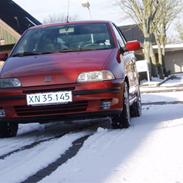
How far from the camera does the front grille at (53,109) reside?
7.32 m

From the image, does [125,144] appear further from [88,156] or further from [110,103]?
[110,103]

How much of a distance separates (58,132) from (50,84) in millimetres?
858

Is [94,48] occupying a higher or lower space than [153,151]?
higher

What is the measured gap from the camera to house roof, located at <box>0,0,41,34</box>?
128 feet

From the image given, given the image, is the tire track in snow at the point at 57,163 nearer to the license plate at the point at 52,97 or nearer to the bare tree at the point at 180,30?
the license plate at the point at 52,97

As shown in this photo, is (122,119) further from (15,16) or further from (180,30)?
(180,30)

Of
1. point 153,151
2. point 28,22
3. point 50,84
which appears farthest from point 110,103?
point 28,22

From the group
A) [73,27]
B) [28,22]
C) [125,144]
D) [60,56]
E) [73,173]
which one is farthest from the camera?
[28,22]

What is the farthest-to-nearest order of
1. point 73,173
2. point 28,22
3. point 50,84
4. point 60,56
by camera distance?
point 28,22
point 60,56
point 50,84
point 73,173

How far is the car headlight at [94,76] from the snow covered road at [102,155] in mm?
632

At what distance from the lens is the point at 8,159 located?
5.85m

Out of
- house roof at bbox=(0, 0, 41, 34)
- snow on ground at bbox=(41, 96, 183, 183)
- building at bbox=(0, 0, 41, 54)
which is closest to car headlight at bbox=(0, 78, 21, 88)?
snow on ground at bbox=(41, 96, 183, 183)

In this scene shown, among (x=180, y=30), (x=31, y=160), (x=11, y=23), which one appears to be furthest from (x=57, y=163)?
(x=180, y=30)

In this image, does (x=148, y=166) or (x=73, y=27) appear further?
(x=73, y=27)
